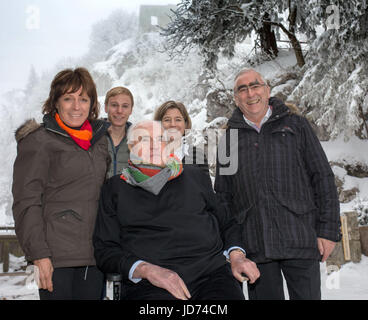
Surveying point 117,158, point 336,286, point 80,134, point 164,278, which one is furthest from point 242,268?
point 336,286

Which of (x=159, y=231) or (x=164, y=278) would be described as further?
(x=159, y=231)

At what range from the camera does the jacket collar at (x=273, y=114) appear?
224 centimetres

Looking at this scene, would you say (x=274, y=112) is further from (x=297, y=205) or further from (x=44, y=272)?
(x=44, y=272)

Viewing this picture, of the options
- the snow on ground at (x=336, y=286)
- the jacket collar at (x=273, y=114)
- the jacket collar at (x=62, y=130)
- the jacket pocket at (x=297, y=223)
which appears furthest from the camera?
the snow on ground at (x=336, y=286)

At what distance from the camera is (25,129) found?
1.93 metres

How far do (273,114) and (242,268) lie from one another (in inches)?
38.7

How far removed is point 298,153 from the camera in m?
2.21

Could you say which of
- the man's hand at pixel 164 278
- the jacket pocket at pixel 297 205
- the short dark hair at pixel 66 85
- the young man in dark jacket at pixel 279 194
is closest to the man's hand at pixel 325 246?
the young man in dark jacket at pixel 279 194

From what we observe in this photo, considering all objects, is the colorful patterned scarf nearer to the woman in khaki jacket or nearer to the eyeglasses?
the woman in khaki jacket

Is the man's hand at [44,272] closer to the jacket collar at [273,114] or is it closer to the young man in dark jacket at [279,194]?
the young man in dark jacket at [279,194]
